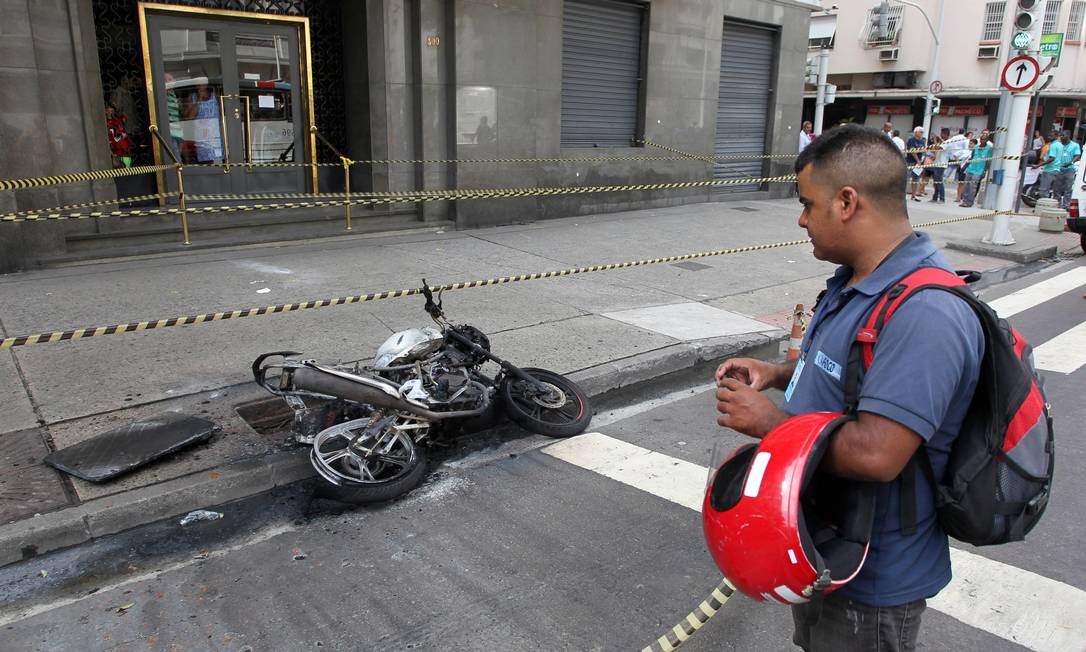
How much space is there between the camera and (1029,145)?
27.9m

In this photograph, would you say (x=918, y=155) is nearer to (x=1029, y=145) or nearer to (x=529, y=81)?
(x=1029, y=145)

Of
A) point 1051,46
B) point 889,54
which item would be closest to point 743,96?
point 1051,46

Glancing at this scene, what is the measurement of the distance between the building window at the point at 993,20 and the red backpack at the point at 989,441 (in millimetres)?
39168

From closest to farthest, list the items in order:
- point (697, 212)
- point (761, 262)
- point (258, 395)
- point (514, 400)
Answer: point (514, 400), point (258, 395), point (761, 262), point (697, 212)

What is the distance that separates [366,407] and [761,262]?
7.85 m

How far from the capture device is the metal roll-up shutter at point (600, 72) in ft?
47.3

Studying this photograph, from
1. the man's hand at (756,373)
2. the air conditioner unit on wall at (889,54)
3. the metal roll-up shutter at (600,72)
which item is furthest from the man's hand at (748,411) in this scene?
the air conditioner unit on wall at (889,54)

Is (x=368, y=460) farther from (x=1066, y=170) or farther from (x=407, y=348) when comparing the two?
(x=1066, y=170)

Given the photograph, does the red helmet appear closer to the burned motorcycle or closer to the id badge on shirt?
the id badge on shirt

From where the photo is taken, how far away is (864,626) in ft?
6.58

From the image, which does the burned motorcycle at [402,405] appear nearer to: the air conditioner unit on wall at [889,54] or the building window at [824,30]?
the building window at [824,30]

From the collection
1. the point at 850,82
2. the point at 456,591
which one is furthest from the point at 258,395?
the point at 850,82

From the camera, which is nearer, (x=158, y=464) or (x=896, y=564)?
(x=896, y=564)

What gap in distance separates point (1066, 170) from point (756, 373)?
67.9ft
